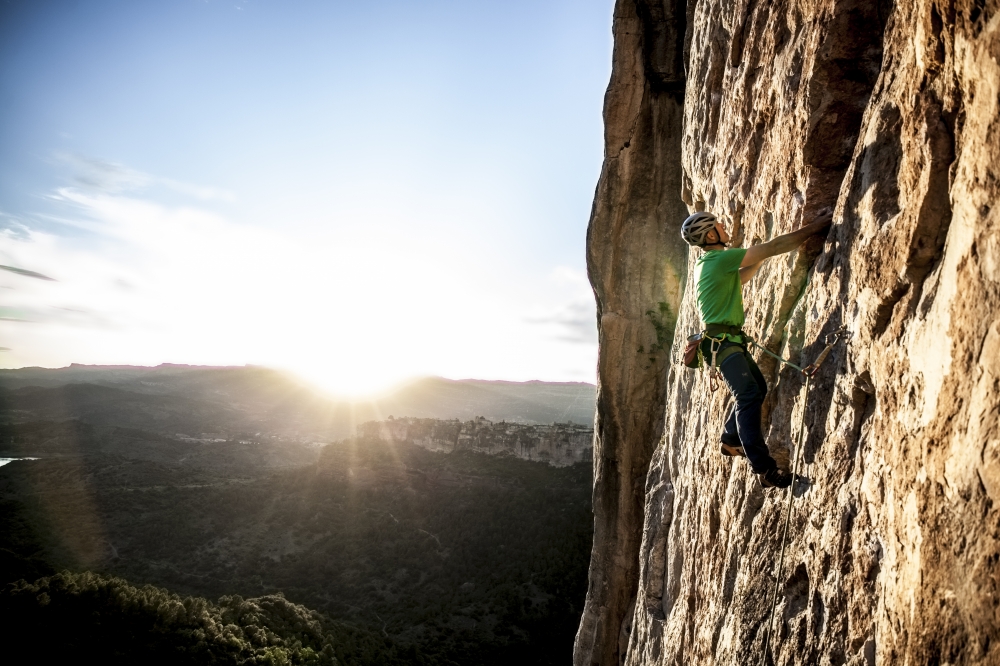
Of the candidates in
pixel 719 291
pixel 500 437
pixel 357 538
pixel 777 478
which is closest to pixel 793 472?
pixel 777 478

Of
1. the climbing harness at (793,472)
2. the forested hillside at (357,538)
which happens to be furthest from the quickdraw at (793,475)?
the forested hillside at (357,538)

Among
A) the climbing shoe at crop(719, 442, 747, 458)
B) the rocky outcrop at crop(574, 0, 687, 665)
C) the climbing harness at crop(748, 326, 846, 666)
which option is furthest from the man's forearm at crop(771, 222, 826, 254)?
the rocky outcrop at crop(574, 0, 687, 665)

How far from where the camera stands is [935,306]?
3104 millimetres

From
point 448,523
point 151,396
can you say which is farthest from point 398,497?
point 151,396

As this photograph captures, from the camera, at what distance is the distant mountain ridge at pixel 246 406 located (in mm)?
107562

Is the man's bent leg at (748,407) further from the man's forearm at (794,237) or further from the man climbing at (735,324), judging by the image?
the man's forearm at (794,237)

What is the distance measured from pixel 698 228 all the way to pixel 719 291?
2.29 ft

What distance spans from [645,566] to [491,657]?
18.1m

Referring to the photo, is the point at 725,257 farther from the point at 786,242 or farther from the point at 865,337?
the point at 865,337

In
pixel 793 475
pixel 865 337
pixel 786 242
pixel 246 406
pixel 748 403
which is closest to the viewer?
pixel 865 337

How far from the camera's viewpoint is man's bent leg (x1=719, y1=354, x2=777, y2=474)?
4.67 meters

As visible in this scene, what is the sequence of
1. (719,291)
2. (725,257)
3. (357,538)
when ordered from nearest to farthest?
(725,257) < (719,291) < (357,538)

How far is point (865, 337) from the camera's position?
382 centimetres

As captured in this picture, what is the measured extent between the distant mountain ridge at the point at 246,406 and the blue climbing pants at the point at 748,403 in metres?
90.3
